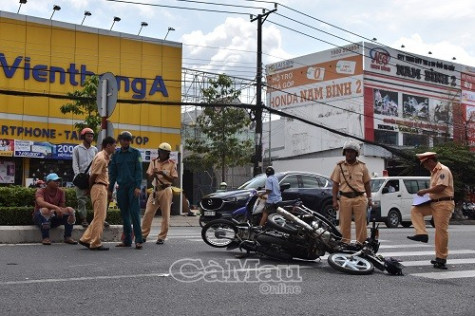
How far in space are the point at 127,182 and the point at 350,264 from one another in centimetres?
360

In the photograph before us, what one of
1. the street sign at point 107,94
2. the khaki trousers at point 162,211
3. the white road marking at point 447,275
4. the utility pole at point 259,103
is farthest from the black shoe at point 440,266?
the utility pole at point 259,103

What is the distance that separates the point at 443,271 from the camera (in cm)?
754

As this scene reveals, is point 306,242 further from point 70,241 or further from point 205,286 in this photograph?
point 70,241

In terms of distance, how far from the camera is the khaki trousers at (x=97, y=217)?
8211mm

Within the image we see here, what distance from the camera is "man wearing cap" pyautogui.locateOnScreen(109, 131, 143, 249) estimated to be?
340 inches

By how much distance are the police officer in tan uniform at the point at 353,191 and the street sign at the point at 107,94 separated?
426 centimetres

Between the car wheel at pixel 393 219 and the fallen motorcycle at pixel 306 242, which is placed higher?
the fallen motorcycle at pixel 306 242

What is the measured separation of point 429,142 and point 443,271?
38.1m

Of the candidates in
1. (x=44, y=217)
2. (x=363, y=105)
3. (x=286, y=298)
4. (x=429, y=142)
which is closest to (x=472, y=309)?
(x=286, y=298)

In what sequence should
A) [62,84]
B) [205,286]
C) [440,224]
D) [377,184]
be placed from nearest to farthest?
[205,286] < [440,224] < [377,184] < [62,84]

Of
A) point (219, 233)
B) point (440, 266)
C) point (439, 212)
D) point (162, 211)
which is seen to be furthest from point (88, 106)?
point (440, 266)

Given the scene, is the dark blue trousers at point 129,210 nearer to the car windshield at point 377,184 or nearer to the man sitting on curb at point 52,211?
the man sitting on curb at point 52,211

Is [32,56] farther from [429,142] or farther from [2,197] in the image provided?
[429,142]

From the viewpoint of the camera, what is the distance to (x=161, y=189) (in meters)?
9.59
